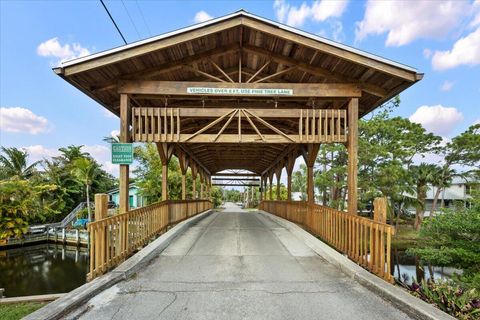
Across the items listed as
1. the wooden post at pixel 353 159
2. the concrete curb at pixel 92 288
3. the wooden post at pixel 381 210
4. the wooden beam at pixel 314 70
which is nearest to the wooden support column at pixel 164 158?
the concrete curb at pixel 92 288

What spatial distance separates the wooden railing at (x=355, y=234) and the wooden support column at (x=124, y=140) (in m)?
4.56

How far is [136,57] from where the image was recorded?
623 cm

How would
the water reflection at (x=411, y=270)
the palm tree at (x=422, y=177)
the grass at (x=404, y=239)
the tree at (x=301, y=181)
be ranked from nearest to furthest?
the water reflection at (x=411, y=270) → the grass at (x=404, y=239) → the palm tree at (x=422, y=177) → the tree at (x=301, y=181)

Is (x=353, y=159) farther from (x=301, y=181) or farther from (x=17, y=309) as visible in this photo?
(x=301, y=181)

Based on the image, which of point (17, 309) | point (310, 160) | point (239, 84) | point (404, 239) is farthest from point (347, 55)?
point (404, 239)

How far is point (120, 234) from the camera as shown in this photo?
5.06 meters

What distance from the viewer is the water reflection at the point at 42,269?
41.1 feet

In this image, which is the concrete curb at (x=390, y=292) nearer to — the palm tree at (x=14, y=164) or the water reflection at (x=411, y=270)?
the water reflection at (x=411, y=270)

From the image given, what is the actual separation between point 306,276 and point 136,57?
217 inches

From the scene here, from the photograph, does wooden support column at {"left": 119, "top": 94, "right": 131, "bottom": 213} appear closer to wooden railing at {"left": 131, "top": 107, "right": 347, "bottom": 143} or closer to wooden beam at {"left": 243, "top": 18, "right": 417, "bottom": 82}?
wooden railing at {"left": 131, "top": 107, "right": 347, "bottom": 143}

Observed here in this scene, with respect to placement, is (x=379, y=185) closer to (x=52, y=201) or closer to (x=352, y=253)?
(x=352, y=253)

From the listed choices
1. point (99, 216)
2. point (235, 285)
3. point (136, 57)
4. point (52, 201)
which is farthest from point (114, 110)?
point (52, 201)

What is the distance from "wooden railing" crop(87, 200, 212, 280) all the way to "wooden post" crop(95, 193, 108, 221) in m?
0.11

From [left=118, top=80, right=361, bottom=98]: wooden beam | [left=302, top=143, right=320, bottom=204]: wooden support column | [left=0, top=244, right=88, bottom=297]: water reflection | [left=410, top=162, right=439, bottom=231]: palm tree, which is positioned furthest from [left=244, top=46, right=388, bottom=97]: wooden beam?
[left=410, top=162, right=439, bottom=231]: palm tree
